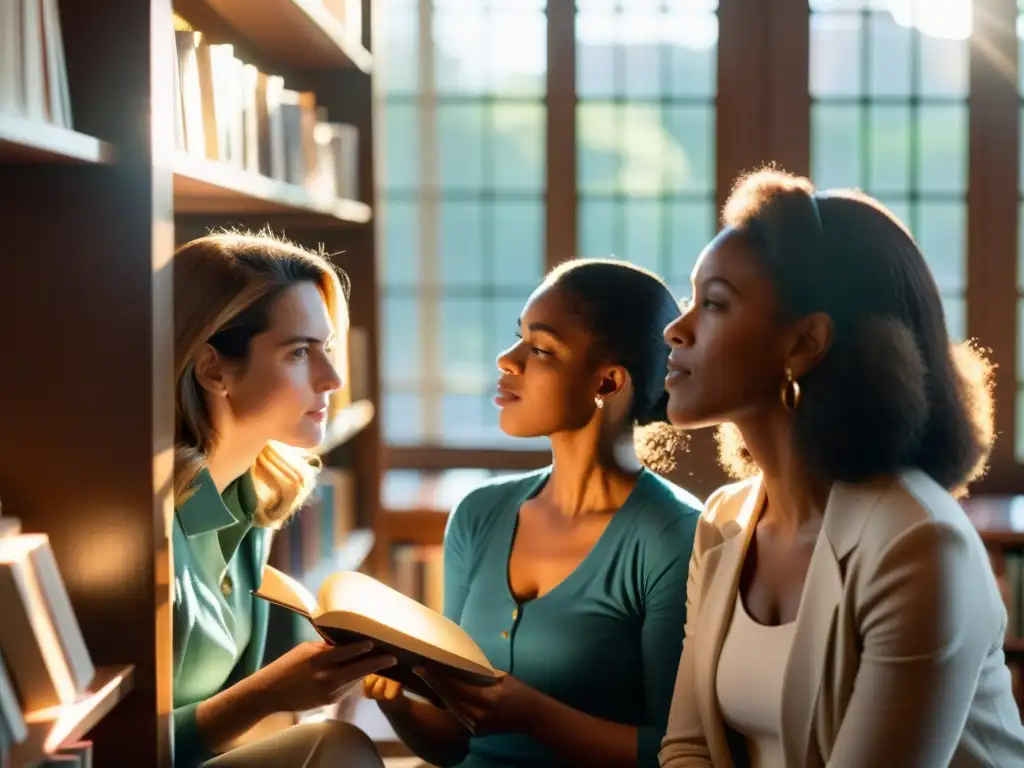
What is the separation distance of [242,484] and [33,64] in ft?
2.67

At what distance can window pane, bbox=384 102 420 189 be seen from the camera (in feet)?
13.6

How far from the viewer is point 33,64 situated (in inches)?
54.2

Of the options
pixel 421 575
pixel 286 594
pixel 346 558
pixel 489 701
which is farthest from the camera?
pixel 421 575

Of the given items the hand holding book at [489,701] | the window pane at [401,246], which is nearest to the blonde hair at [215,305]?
the hand holding book at [489,701]

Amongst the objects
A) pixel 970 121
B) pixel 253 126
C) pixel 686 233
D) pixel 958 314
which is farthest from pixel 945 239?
pixel 253 126

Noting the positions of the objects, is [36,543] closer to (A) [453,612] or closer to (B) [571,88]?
(A) [453,612]

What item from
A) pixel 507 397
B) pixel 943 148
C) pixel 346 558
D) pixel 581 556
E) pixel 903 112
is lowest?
pixel 346 558

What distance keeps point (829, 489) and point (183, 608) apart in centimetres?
87

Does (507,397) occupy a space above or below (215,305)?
below

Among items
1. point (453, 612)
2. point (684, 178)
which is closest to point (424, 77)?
point (684, 178)

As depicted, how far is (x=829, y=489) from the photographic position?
1.62 meters

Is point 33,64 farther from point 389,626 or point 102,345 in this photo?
point 389,626

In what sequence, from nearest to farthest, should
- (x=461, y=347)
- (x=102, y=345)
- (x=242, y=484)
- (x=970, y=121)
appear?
(x=102, y=345), (x=242, y=484), (x=970, y=121), (x=461, y=347)

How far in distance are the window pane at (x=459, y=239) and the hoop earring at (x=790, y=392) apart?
2660mm
